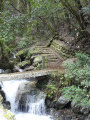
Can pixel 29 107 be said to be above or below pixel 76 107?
below

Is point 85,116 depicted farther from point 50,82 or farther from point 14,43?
point 14,43

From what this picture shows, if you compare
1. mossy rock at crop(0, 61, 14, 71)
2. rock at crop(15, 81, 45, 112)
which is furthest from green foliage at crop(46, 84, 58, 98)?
mossy rock at crop(0, 61, 14, 71)

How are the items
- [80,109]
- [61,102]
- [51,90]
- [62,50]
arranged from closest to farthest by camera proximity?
[80,109] → [61,102] → [51,90] → [62,50]

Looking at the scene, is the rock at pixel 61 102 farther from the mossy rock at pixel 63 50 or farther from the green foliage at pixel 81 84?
the mossy rock at pixel 63 50

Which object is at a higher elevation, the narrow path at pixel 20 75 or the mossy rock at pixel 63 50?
the mossy rock at pixel 63 50

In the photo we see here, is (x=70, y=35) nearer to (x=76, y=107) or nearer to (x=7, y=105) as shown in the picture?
(x=76, y=107)

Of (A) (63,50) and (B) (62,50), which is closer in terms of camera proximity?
(A) (63,50)

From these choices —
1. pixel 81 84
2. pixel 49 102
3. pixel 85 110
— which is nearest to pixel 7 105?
pixel 49 102

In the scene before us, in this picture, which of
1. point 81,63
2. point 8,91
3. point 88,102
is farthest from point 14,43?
point 88,102

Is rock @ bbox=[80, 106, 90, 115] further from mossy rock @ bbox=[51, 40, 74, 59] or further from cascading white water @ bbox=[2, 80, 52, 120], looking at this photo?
mossy rock @ bbox=[51, 40, 74, 59]

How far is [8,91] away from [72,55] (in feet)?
16.2

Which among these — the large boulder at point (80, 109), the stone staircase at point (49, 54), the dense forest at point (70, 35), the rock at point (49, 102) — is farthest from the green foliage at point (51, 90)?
the stone staircase at point (49, 54)

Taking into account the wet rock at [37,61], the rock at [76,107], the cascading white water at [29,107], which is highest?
the wet rock at [37,61]

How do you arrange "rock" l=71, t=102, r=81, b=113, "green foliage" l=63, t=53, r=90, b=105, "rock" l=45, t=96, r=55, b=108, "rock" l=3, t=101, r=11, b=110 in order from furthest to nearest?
"rock" l=45, t=96, r=55, b=108
"rock" l=3, t=101, r=11, b=110
"rock" l=71, t=102, r=81, b=113
"green foliage" l=63, t=53, r=90, b=105
